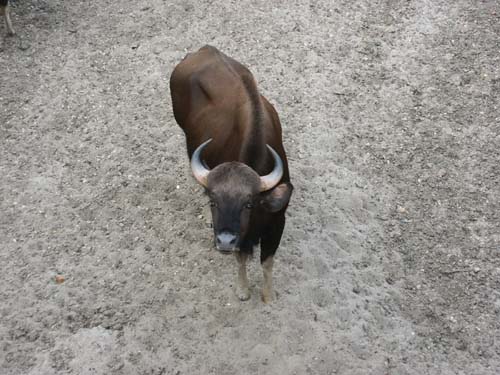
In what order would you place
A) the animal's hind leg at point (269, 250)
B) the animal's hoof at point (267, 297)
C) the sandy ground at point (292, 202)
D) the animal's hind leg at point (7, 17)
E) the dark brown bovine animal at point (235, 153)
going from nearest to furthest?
the dark brown bovine animal at point (235, 153)
the animal's hind leg at point (269, 250)
the sandy ground at point (292, 202)
the animal's hoof at point (267, 297)
the animal's hind leg at point (7, 17)

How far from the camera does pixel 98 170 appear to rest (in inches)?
311

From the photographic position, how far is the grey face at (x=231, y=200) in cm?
504

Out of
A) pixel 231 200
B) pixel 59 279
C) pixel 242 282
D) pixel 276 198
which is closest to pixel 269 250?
pixel 242 282

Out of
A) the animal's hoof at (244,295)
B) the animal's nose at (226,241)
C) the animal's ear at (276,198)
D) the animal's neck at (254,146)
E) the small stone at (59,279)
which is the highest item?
the animal's neck at (254,146)

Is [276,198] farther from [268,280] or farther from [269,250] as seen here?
[268,280]

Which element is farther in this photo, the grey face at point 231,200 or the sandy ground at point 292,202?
the sandy ground at point 292,202

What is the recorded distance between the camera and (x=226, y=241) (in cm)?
501

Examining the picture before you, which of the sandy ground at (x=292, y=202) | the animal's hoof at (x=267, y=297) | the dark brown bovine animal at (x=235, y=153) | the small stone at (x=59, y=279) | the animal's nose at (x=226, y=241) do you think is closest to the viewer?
the animal's nose at (x=226, y=241)

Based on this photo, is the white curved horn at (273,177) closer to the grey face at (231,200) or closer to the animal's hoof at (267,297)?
the grey face at (231,200)

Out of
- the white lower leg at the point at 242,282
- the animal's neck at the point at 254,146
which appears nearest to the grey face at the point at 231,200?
the animal's neck at the point at 254,146

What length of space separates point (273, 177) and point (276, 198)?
0.65ft

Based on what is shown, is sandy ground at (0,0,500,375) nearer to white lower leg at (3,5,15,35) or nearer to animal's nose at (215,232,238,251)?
white lower leg at (3,5,15,35)

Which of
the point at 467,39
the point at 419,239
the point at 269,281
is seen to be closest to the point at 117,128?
the point at 269,281

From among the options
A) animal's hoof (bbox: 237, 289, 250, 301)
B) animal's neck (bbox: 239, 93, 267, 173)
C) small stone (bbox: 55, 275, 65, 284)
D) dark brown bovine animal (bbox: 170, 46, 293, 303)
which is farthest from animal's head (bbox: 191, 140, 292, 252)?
small stone (bbox: 55, 275, 65, 284)
